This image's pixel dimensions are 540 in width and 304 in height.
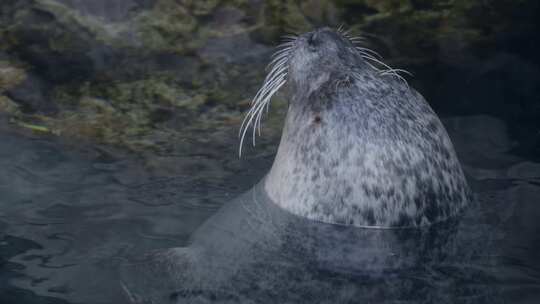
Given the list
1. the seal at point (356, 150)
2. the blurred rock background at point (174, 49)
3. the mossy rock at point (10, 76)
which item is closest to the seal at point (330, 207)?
the seal at point (356, 150)

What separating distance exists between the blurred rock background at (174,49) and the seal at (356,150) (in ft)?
2.82

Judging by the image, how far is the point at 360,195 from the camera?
4293 millimetres

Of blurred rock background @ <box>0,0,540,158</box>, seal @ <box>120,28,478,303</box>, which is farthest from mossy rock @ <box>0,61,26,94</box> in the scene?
seal @ <box>120,28,478,303</box>

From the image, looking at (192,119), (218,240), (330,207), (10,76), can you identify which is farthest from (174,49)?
(330,207)

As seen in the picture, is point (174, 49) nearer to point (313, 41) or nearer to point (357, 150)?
point (313, 41)

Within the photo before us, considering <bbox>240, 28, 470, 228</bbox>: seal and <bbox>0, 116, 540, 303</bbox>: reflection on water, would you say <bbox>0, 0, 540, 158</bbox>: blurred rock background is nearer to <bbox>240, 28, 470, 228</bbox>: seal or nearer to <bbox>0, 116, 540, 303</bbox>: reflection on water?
<bbox>0, 116, 540, 303</bbox>: reflection on water

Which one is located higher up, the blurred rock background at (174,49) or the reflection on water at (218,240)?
the blurred rock background at (174,49)

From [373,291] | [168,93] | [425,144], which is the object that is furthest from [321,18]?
[373,291]

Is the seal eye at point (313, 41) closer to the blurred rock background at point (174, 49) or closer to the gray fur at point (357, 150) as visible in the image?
the gray fur at point (357, 150)

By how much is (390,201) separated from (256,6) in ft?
7.04

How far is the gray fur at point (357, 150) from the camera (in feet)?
14.1

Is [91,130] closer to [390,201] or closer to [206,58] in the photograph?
[206,58]

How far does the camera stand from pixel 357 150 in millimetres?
4387

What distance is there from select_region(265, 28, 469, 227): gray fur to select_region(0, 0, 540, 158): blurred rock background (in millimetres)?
881
